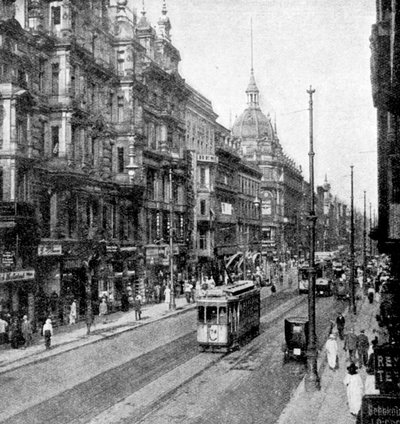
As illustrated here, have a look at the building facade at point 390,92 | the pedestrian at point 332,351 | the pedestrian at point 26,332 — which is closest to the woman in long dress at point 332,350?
the pedestrian at point 332,351

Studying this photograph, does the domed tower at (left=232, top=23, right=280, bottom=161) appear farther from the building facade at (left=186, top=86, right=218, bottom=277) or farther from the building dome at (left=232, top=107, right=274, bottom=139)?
the building facade at (left=186, top=86, right=218, bottom=277)

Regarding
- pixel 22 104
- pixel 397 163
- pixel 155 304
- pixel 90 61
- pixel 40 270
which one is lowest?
pixel 155 304

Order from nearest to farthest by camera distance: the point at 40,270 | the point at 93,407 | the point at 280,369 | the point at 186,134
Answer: the point at 93,407, the point at 280,369, the point at 40,270, the point at 186,134

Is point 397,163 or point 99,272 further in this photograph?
point 99,272

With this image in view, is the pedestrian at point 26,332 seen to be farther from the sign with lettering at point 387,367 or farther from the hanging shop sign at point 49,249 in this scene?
the sign with lettering at point 387,367

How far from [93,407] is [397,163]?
11.6 meters

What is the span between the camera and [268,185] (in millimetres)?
115875

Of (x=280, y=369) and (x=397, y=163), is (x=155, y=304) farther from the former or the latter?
(x=397, y=163)

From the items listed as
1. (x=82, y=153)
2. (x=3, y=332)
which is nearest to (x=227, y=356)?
(x=3, y=332)

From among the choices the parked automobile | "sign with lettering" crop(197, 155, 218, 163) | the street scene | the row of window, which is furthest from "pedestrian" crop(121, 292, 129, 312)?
the row of window

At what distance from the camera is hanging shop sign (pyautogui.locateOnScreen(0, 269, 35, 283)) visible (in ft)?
101

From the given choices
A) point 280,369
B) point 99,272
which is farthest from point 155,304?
point 280,369

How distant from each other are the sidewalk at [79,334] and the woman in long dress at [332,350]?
10921mm

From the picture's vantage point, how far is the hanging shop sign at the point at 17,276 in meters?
30.6
